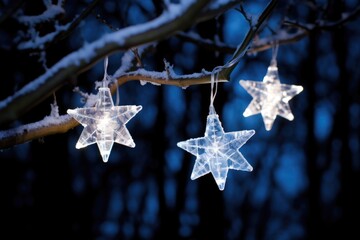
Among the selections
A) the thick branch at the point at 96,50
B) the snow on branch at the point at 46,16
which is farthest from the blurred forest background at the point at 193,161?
the thick branch at the point at 96,50

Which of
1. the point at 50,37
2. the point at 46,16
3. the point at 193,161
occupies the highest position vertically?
the point at 46,16

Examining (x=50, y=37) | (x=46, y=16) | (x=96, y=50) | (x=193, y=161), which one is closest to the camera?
(x=96, y=50)

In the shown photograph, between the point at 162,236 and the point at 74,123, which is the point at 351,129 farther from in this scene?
the point at 74,123

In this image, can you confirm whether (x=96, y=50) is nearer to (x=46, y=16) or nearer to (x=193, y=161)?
(x=46, y=16)

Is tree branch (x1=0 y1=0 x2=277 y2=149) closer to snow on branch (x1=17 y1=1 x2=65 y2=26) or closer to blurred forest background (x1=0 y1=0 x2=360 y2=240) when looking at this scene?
snow on branch (x1=17 y1=1 x2=65 y2=26)

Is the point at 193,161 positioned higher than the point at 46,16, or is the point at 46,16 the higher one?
the point at 46,16

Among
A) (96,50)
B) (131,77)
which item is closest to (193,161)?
(131,77)

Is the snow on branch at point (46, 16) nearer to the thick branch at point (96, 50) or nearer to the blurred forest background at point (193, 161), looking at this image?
the thick branch at point (96, 50)

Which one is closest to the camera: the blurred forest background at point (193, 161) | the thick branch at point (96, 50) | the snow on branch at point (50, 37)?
the thick branch at point (96, 50)
